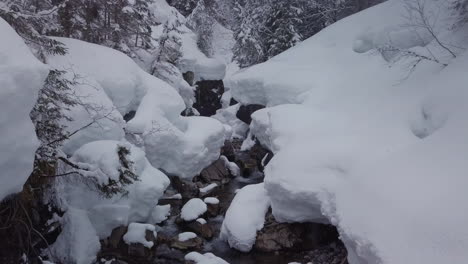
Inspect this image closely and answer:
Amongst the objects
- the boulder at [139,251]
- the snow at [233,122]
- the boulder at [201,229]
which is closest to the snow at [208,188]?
the boulder at [201,229]

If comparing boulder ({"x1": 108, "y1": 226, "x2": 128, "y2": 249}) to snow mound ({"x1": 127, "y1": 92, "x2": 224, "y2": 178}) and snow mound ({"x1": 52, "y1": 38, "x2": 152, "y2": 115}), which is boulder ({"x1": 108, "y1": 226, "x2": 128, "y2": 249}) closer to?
snow mound ({"x1": 127, "y1": 92, "x2": 224, "y2": 178})

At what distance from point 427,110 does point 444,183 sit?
3208mm

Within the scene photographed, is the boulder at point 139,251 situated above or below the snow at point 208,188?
above

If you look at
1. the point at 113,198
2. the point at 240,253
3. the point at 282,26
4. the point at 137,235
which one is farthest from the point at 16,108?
the point at 282,26

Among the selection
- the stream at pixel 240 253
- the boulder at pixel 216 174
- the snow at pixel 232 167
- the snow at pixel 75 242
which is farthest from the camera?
the snow at pixel 232 167

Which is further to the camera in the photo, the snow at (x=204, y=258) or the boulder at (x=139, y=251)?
the boulder at (x=139, y=251)

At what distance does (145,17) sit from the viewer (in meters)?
16.3

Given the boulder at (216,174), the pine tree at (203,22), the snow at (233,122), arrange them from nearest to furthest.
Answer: the boulder at (216,174), the snow at (233,122), the pine tree at (203,22)

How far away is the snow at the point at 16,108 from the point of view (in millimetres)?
4121

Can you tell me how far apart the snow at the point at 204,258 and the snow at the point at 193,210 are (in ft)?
6.03

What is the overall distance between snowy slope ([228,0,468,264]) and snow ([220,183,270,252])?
69 centimetres

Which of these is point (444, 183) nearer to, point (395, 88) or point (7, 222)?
point (395, 88)

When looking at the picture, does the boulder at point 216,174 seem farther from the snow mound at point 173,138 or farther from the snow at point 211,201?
the snow at point 211,201

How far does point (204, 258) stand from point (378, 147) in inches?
192
